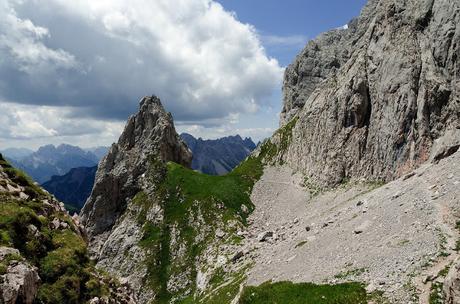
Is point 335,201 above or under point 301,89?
under

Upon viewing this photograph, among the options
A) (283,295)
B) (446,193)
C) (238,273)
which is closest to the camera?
(283,295)

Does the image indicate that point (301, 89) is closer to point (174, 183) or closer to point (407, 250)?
point (174, 183)

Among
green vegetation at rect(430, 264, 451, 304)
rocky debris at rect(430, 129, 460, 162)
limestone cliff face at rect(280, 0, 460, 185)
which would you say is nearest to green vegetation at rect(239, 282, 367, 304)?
green vegetation at rect(430, 264, 451, 304)

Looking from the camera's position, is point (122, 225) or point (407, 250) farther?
point (122, 225)

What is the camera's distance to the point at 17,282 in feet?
66.4

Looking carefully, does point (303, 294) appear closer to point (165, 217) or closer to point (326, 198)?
point (326, 198)

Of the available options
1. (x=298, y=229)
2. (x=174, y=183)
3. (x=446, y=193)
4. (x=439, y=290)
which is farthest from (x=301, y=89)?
(x=439, y=290)

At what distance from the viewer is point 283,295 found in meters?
38.1

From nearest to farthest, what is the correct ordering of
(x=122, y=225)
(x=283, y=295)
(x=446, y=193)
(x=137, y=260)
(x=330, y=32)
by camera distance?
(x=283, y=295) < (x=446, y=193) < (x=137, y=260) < (x=122, y=225) < (x=330, y=32)

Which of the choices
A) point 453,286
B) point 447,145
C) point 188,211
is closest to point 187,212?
point 188,211

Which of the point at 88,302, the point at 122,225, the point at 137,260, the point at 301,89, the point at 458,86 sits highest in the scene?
the point at 301,89

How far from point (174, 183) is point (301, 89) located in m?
75.1

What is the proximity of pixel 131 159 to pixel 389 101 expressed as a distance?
72.9m

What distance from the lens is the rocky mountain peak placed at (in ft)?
365
